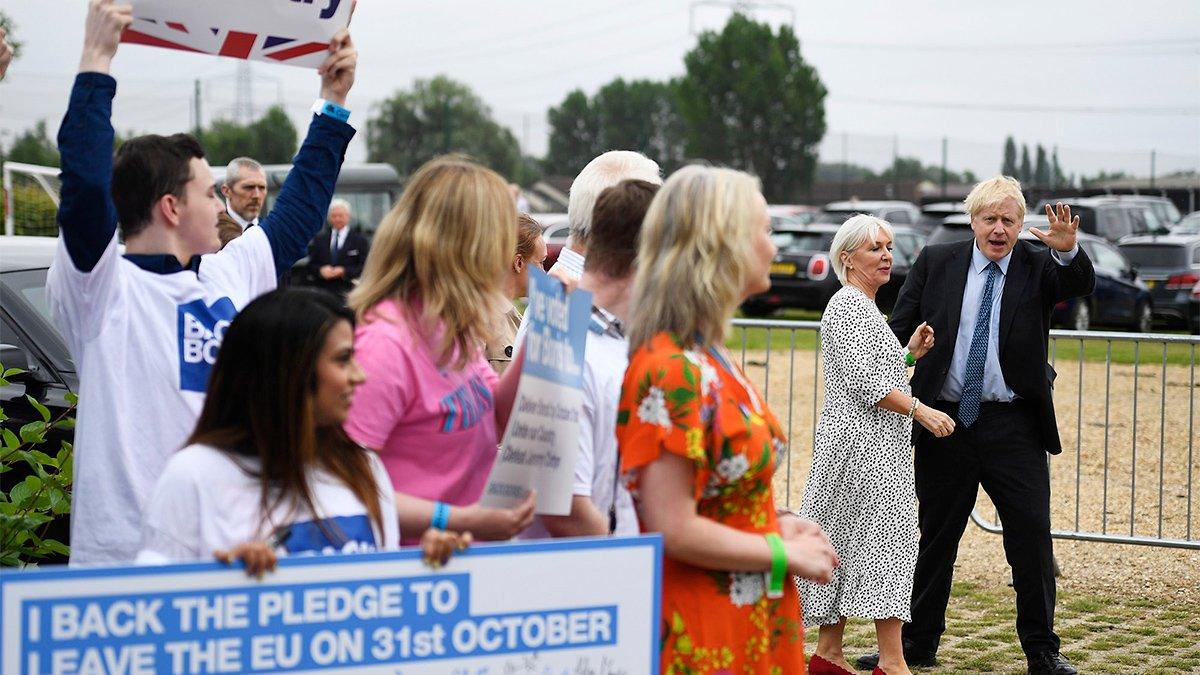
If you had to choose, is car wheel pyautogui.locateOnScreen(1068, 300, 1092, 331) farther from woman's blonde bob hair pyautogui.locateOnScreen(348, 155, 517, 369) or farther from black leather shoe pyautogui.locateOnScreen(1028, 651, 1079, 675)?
woman's blonde bob hair pyautogui.locateOnScreen(348, 155, 517, 369)

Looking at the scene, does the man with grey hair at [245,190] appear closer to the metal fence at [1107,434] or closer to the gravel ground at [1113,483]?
the metal fence at [1107,434]

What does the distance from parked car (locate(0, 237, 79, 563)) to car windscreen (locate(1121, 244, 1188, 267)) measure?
66.1 ft

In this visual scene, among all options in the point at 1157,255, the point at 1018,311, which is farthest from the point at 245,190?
the point at 1157,255

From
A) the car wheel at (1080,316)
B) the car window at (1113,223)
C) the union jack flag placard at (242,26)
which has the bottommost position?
→ the car wheel at (1080,316)

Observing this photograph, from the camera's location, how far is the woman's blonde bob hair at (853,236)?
18.4ft

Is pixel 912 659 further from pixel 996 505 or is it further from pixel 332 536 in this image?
pixel 332 536

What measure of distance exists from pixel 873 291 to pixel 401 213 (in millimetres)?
3191

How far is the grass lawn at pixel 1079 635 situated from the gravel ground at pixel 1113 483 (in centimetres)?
34

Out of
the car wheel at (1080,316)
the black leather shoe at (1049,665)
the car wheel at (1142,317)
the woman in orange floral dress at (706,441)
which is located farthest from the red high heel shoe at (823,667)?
the car wheel at (1142,317)

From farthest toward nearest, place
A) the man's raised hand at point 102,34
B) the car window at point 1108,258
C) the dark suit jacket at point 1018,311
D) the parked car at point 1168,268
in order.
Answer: the car window at point 1108,258, the parked car at point 1168,268, the dark suit jacket at point 1018,311, the man's raised hand at point 102,34

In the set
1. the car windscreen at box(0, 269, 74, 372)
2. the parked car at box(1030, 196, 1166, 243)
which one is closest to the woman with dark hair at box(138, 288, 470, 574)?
the car windscreen at box(0, 269, 74, 372)

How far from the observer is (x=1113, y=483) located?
34.5 ft

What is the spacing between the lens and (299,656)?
235 centimetres

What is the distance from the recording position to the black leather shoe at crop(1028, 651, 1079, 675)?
5.59 m
